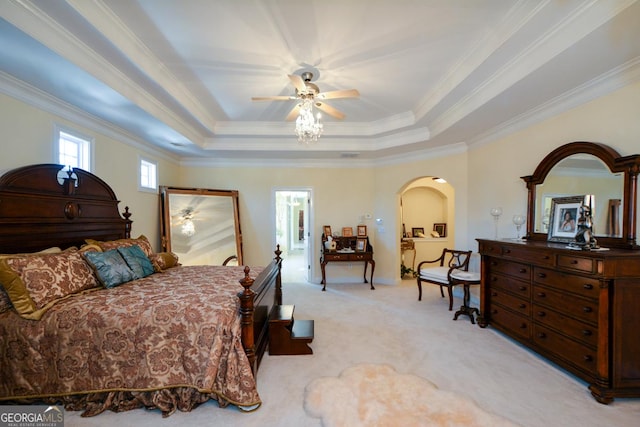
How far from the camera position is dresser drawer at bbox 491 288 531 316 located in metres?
2.86

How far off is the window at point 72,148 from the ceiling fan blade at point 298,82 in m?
2.63

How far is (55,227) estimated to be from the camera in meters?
2.70

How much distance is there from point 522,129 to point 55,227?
549cm

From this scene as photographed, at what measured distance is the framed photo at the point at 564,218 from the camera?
2.71 metres

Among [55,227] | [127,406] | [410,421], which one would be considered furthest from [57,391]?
[410,421]

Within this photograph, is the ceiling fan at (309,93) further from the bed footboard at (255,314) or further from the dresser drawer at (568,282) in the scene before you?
the dresser drawer at (568,282)

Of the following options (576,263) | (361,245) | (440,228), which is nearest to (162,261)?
(361,245)

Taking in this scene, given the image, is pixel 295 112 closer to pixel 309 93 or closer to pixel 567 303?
pixel 309 93

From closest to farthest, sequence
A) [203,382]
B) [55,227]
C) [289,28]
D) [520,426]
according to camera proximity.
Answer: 1. [520,426]
2. [203,382]
3. [289,28]
4. [55,227]

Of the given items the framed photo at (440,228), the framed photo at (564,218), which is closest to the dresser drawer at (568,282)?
the framed photo at (564,218)

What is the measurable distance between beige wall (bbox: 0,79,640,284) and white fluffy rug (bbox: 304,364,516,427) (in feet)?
8.32

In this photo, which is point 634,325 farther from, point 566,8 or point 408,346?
point 566,8

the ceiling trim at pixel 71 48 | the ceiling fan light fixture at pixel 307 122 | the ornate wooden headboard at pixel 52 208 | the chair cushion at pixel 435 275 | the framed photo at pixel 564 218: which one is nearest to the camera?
the ceiling trim at pixel 71 48

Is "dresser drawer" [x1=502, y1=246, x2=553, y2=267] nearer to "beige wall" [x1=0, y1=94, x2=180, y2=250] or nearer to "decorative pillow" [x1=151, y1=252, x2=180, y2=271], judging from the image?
"decorative pillow" [x1=151, y1=252, x2=180, y2=271]
